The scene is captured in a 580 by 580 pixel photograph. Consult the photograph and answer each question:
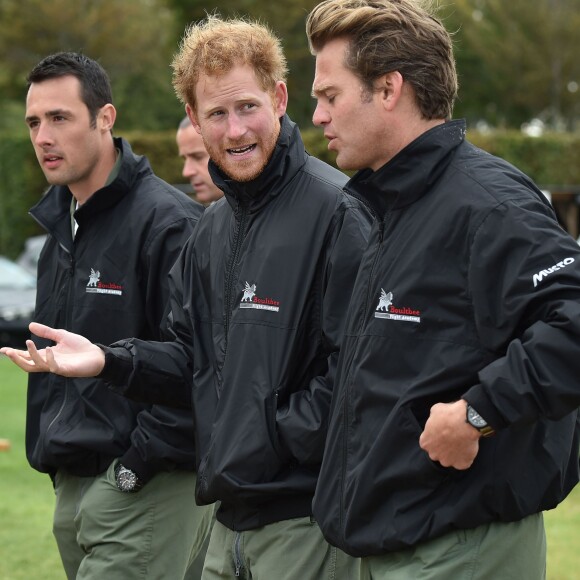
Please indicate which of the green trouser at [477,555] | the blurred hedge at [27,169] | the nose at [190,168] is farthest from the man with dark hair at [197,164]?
the blurred hedge at [27,169]

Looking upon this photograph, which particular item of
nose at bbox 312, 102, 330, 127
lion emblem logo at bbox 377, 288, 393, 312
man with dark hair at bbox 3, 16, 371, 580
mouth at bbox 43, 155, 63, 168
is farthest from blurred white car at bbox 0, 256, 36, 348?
lion emblem logo at bbox 377, 288, 393, 312

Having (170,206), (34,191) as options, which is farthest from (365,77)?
(34,191)

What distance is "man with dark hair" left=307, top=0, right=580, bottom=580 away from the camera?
330cm

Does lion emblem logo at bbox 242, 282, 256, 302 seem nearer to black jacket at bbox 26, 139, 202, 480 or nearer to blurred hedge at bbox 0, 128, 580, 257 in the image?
black jacket at bbox 26, 139, 202, 480

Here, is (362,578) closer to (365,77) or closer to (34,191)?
(365,77)

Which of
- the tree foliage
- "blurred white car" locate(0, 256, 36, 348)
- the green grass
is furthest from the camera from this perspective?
the tree foliage

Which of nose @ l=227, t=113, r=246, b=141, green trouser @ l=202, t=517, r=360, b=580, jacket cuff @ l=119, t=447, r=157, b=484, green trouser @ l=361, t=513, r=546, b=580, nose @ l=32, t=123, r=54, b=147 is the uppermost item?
nose @ l=227, t=113, r=246, b=141

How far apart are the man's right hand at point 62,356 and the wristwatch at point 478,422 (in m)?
1.83

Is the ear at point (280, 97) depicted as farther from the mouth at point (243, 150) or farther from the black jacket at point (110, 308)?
the black jacket at point (110, 308)

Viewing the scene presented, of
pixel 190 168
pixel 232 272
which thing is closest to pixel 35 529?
pixel 190 168

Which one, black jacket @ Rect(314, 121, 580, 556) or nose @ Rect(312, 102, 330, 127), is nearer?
black jacket @ Rect(314, 121, 580, 556)

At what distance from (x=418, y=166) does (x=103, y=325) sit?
2.28 m

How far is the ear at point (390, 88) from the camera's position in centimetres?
369

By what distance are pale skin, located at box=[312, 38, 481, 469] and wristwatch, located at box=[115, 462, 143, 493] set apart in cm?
209
